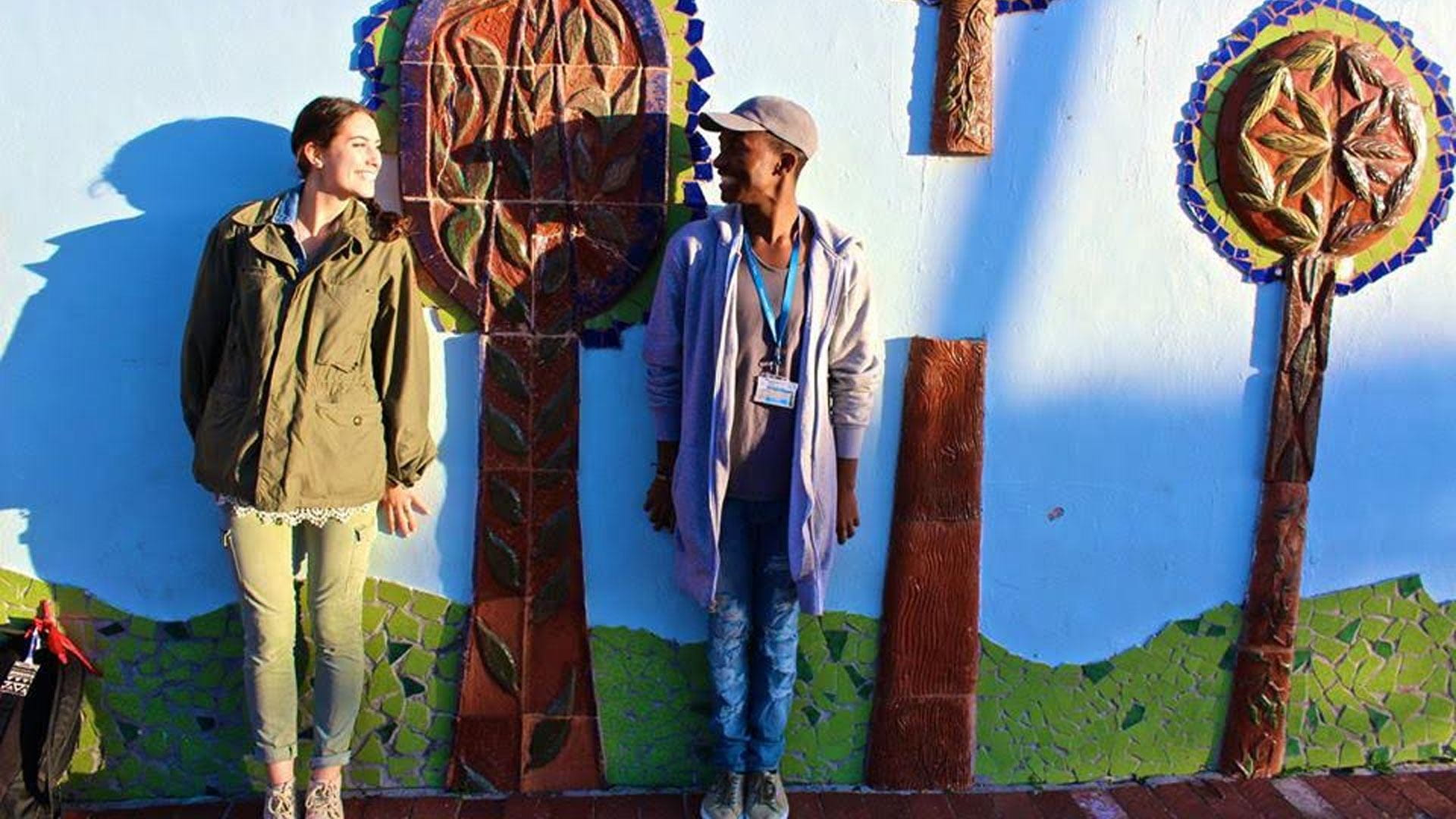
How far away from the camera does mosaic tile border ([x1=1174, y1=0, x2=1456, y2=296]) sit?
3113mm

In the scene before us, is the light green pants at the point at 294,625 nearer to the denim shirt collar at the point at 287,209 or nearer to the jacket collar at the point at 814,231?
the denim shirt collar at the point at 287,209

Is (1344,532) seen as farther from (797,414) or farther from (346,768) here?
(346,768)

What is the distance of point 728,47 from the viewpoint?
117 inches

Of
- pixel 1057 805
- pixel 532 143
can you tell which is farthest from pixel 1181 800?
pixel 532 143

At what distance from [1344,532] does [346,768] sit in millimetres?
2944

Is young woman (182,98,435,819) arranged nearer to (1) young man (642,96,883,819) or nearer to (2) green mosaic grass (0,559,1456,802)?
(2) green mosaic grass (0,559,1456,802)

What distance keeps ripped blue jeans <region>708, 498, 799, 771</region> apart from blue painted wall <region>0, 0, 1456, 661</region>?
0.21 meters

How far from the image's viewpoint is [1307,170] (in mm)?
3129

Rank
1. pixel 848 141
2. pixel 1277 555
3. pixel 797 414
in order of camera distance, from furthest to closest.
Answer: pixel 1277 555, pixel 848 141, pixel 797 414

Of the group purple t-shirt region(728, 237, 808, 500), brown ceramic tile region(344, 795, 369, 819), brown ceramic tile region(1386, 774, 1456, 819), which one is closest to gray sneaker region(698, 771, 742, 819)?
purple t-shirt region(728, 237, 808, 500)

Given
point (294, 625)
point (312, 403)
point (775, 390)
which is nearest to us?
point (312, 403)

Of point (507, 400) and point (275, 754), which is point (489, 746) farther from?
point (507, 400)

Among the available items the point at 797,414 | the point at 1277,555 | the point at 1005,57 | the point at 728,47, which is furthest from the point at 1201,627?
the point at 728,47

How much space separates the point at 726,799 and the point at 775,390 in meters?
1.14
